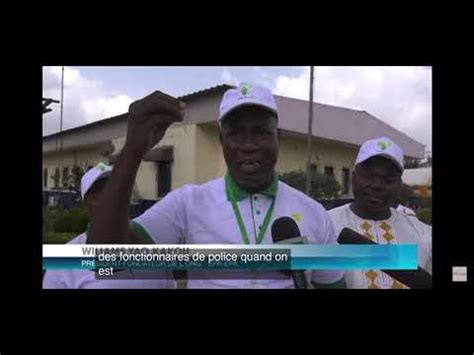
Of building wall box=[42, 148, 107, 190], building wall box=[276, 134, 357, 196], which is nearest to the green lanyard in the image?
building wall box=[276, 134, 357, 196]

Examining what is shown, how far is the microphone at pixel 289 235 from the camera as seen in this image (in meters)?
5.03

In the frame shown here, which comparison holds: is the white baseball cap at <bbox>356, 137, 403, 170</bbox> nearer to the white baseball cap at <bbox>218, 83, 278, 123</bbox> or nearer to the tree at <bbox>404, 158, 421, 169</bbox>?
the tree at <bbox>404, 158, 421, 169</bbox>

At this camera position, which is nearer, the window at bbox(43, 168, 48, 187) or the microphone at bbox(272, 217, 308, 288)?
the microphone at bbox(272, 217, 308, 288)

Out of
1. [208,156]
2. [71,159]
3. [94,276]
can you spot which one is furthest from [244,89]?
[94,276]

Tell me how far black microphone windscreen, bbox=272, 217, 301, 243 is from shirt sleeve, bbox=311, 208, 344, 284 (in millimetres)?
205

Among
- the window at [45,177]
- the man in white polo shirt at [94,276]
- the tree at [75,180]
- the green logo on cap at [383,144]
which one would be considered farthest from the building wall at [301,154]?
the window at [45,177]

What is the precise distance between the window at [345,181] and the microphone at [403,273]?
308mm

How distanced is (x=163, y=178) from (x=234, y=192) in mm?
562

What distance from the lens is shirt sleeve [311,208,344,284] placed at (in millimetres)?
5059

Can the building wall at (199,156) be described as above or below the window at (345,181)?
above

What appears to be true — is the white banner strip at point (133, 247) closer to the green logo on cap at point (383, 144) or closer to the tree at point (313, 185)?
the tree at point (313, 185)
